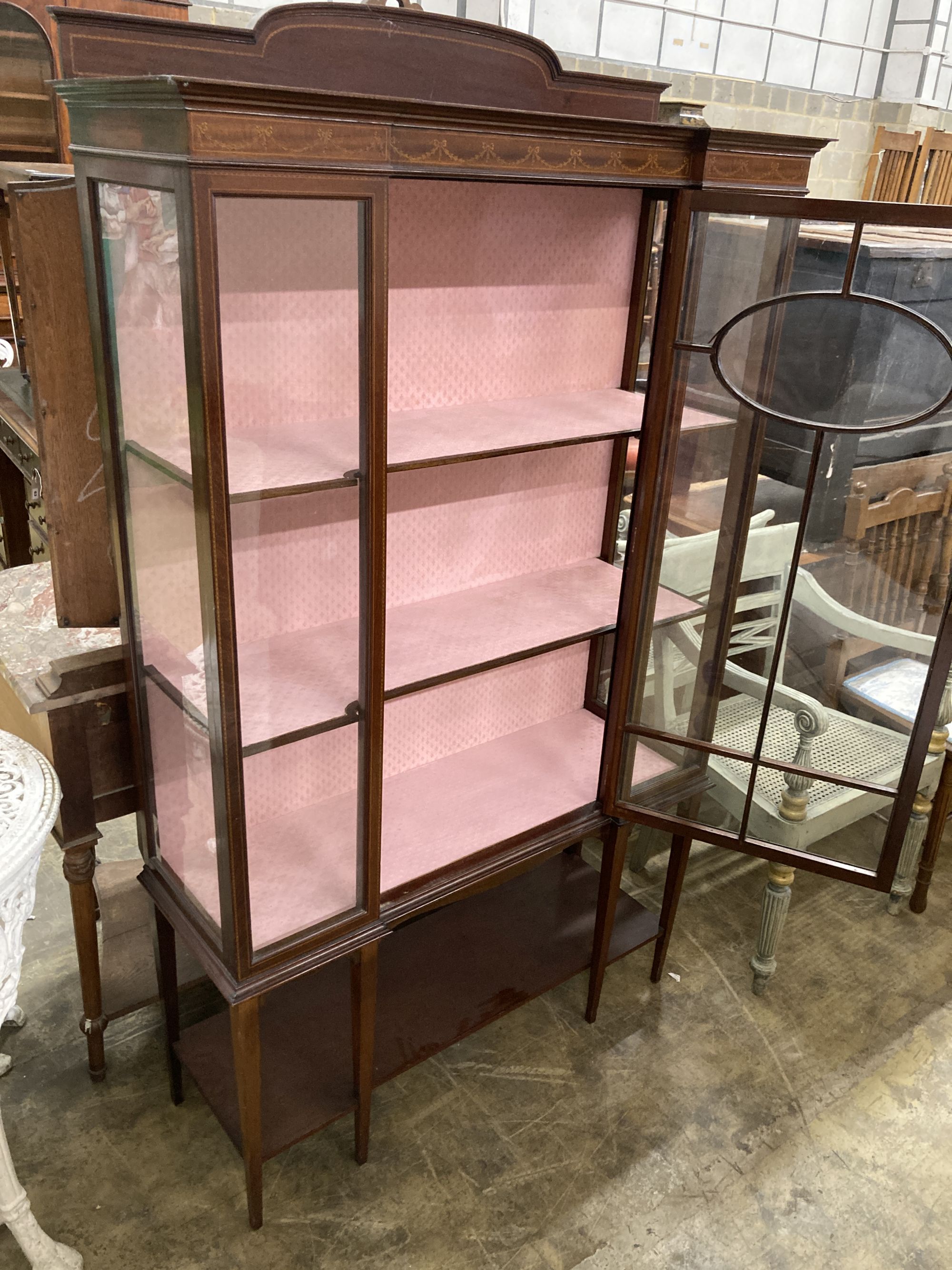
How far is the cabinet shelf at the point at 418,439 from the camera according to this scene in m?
1.38

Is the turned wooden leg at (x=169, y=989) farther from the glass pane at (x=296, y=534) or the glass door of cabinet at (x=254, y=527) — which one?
the glass pane at (x=296, y=534)

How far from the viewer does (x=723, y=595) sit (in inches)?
79.6

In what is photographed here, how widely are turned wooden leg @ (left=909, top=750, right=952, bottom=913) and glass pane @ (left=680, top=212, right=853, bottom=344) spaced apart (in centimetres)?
Answer: 157

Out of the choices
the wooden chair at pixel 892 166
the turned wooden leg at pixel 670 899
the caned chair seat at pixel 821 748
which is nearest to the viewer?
the caned chair seat at pixel 821 748

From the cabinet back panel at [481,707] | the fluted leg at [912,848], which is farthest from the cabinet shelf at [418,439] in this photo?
the fluted leg at [912,848]

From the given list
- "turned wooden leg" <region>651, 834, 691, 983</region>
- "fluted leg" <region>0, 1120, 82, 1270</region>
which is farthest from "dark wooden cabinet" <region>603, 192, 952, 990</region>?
"fluted leg" <region>0, 1120, 82, 1270</region>

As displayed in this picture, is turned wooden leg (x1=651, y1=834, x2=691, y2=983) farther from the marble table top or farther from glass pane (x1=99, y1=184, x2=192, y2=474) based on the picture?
glass pane (x1=99, y1=184, x2=192, y2=474)

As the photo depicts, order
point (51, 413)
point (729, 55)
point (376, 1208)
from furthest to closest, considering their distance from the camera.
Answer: point (729, 55), point (376, 1208), point (51, 413)

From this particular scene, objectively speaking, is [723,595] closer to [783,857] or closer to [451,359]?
[783,857]

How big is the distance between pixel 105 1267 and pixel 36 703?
1.09m

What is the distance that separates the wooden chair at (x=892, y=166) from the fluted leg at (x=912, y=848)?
13.5ft

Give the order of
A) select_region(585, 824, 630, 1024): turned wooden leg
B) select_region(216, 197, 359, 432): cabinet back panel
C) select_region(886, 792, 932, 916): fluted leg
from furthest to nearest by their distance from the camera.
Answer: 1. select_region(886, 792, 932, 916): fluted leg
2. select_region(585, 824, 630, 1024): turned wooden leg
3. select_region(216, 197, 359, 432): cabinet back panel

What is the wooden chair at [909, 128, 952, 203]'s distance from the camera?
18.4 ft

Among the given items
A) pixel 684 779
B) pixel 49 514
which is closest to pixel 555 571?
pixel 684 779
